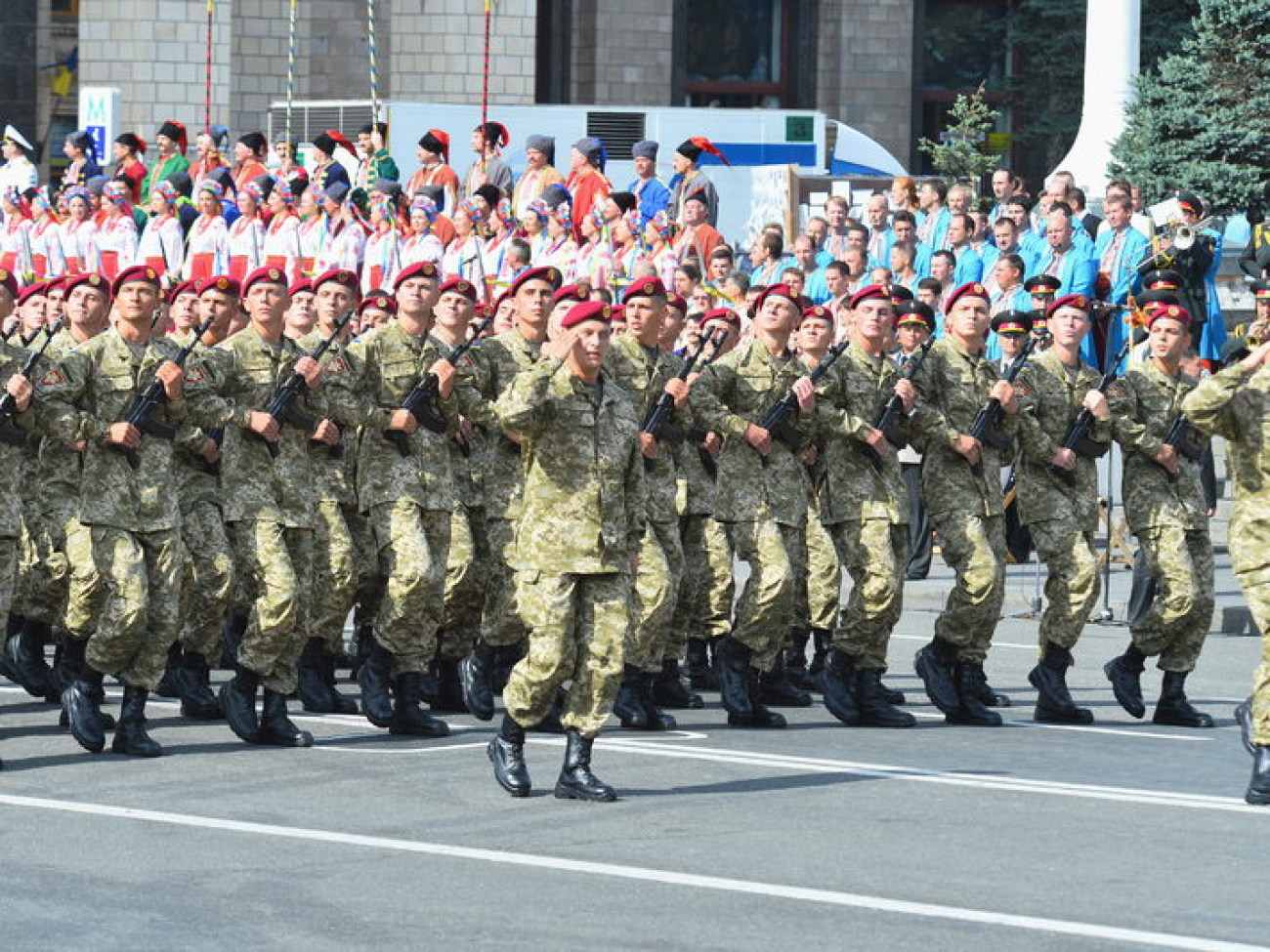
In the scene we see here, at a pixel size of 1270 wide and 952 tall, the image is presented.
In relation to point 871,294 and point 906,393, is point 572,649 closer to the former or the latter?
point 906,393

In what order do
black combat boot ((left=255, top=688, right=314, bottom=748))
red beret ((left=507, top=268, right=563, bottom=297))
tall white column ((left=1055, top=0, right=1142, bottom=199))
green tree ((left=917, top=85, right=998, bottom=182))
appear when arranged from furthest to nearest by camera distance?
green tree ((left=917, top=85, right=998, bottom=182)), tall white column ((left=1055, top=0, right=1142, bottom=199)), red beret ((left=507, top=268, right=563, bottom=297)), black combat boot ((left=255, top=688, right=314, bottom=748))

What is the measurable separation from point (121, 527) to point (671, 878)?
3.43 m

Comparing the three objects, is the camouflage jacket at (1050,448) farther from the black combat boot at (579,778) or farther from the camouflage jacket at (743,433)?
the black combat boot at (579,778)

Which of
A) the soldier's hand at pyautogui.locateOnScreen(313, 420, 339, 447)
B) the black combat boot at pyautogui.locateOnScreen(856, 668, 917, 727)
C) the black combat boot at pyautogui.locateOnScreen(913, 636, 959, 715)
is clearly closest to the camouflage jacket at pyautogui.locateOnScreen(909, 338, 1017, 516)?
the black combat boot at pyautogui.locateOnScreen(913, 636, 959, 715)

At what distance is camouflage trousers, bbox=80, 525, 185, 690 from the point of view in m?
11.5

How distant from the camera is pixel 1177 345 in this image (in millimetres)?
13219

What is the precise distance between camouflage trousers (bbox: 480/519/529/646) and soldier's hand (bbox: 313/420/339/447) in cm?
84

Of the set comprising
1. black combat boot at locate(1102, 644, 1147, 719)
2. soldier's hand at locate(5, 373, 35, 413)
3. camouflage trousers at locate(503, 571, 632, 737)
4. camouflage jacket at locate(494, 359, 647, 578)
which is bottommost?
black combat boot at locate(1102, 644, 1147, 719)

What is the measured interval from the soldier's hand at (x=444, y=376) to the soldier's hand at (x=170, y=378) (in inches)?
49.7

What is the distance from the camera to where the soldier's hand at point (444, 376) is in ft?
41.2

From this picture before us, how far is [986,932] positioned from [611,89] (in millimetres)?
34806

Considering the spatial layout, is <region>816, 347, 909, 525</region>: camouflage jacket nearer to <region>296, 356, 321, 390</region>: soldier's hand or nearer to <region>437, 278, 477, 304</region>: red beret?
<region>437, 278, 477, 304</region>: red beret

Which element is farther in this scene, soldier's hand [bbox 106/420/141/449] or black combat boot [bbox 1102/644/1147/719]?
black combat boot [bbox 1102/644/1147/719]

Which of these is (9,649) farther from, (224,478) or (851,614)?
(851,614)
